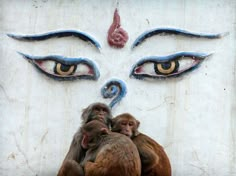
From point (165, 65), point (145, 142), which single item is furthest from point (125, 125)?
point (165, 65)

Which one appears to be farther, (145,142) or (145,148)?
(145,142)

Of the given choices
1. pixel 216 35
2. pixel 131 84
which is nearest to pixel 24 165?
pixel 131 84

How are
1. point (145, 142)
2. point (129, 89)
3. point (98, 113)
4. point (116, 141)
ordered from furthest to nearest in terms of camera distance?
point (129, 89) < point (98, 113) < point (145, 142) < point (116, 141)

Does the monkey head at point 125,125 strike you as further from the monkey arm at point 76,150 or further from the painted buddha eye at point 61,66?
the painted buddha eye at point 61,66

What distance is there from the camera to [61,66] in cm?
1059

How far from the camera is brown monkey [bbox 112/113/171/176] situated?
9.48m

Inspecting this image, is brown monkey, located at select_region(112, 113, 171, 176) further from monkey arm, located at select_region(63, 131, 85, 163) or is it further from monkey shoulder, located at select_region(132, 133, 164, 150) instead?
monkey arm, located at select_region(63, 131, 85, 163)

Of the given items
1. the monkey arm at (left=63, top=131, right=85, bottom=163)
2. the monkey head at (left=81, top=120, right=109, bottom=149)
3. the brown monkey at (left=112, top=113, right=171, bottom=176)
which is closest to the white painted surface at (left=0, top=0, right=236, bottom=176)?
the brown monkey at (left=112, top=113, right=171, bottom=176)

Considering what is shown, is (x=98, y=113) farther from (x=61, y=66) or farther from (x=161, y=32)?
(x=161, y=32)

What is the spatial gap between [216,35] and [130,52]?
716mm

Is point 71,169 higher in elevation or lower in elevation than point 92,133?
lower

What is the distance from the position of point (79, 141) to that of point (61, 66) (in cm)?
118

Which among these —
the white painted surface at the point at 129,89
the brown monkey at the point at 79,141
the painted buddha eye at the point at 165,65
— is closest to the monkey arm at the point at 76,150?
the brown monkey at the point at 79,141

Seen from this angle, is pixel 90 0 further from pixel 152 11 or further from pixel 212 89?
pixel 212 89
